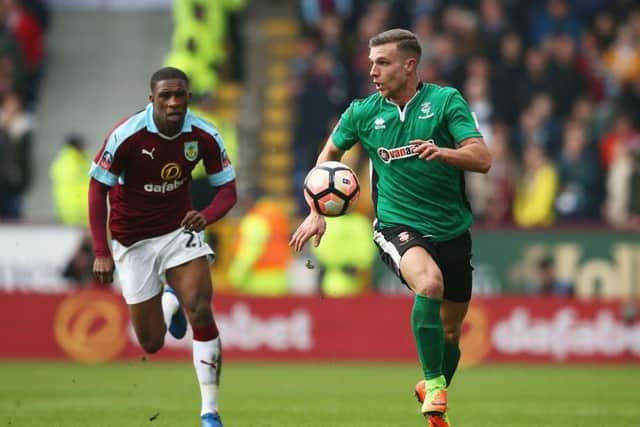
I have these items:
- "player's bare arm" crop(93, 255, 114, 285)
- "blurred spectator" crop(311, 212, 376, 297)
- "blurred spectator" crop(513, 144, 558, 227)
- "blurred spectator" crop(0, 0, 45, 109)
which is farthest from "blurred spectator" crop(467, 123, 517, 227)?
"player's bare arm" crop(93, 255, 114, 285)

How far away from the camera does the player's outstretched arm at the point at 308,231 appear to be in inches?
387

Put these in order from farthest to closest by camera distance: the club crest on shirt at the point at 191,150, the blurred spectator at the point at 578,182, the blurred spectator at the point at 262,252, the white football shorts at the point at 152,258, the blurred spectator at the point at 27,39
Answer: the blurred spectator at the point at 27,39 → the blurred spectator at the point at 578,182 → the blurred spectator at the point at 262,252 → the white football shorts at the point at 152,258 → the club crest on shirt at the point at 191,150

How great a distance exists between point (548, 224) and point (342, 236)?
3191 mm

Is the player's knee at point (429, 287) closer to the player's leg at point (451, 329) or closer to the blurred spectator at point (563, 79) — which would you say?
the player's leg at point (451, 329)

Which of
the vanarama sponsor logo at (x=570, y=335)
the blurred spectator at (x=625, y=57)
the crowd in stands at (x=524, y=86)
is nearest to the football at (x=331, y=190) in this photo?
the vanarama sponsor logo at (x=570, y=335)

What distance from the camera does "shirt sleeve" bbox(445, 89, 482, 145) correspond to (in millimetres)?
9812

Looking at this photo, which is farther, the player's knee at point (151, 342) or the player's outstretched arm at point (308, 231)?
the player's knee at point (151, 342)

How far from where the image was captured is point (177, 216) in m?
11.0

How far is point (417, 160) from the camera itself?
10.1 m

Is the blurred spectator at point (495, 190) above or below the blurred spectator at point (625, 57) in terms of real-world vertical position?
below

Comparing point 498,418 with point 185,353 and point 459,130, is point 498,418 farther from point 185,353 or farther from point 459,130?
point 185,353

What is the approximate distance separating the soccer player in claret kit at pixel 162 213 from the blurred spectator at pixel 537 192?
9.84m

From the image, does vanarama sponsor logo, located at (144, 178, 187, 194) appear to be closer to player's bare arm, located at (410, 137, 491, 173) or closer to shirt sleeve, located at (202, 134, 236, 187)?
shirt sleeve, located at (202, 134, 236, 187)

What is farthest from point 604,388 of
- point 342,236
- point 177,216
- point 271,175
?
point 271,175
